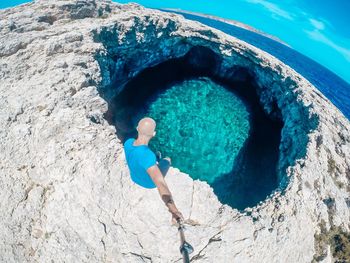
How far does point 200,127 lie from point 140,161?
1138 cm

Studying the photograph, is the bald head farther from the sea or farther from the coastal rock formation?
the sea

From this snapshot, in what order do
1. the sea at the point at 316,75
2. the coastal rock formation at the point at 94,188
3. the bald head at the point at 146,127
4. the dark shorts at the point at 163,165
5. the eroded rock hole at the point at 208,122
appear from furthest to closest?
1. the sea at the point at 316,75
2. the eroded rock hole at the point at 208,122
3. the dark shorts at the point at 163,165
4. the coastal rock formation at the point at 94,188
5. the bald head at the point at 146,127

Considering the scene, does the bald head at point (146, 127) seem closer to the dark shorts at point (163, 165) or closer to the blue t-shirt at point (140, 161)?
the blue t-shirt at point (140, 161)

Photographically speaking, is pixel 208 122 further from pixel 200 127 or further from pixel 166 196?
pixel 166 196

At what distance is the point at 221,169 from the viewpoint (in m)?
15.0

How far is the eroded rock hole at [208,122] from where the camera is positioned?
1469 centimetres

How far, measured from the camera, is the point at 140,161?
5809mm

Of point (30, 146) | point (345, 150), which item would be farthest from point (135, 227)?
point (345, 150)

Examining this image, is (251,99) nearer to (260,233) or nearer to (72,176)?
(260,233)

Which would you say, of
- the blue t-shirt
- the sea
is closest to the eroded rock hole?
the blue t-shirt

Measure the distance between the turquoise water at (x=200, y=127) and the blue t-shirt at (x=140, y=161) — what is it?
7736 millimetres

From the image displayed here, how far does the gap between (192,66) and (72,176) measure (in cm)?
1616

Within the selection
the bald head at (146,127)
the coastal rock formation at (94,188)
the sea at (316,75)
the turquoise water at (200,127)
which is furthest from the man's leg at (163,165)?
the sea at (316,75)

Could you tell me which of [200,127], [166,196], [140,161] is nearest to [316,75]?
[200,127]
